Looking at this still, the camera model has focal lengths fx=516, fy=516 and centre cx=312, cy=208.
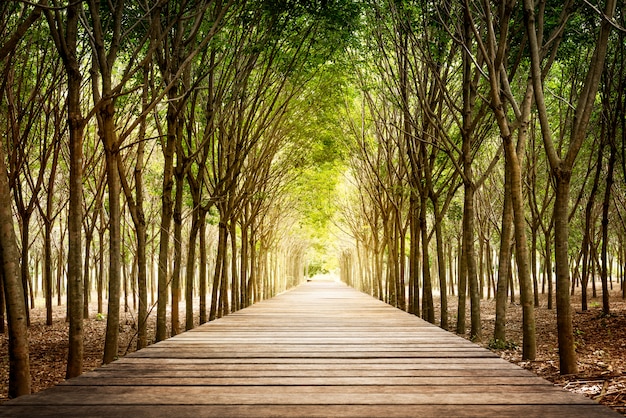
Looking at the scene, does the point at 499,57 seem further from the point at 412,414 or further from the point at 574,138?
the point at 412,414

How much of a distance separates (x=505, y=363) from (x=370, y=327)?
13.4ft

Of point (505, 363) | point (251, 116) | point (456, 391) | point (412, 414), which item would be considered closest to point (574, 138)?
point (505, 363)

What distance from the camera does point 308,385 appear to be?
4.39 m

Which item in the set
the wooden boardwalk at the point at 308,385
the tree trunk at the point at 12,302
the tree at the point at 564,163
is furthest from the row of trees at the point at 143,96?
the tree at the point at 564,163

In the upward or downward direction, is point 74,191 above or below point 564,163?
below

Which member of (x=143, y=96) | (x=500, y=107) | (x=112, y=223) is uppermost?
(x=143, y=96)

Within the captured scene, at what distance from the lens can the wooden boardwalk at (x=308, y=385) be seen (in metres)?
3.61

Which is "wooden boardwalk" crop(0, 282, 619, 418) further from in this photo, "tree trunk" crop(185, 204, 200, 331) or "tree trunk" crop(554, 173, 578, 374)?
"tree trunk" crop(185, 204, 200, 331)

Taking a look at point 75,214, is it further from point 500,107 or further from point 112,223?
point 500,107

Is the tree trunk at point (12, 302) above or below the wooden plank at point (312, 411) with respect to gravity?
above

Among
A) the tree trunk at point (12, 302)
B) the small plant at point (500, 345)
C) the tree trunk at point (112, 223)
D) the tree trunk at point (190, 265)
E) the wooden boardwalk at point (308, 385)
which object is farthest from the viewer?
the tree trunk at point (190, 265)

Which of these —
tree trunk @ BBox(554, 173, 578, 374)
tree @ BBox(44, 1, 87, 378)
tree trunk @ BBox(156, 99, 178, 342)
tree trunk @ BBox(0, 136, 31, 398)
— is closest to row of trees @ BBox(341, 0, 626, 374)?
tree trunk @ BBox(554, 173, 578, 374)

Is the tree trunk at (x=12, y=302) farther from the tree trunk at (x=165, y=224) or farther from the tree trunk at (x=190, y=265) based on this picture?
the tree trunk at (x=190, y=265)

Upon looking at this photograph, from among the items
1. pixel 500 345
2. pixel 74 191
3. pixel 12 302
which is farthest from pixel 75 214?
pixel 500 345
